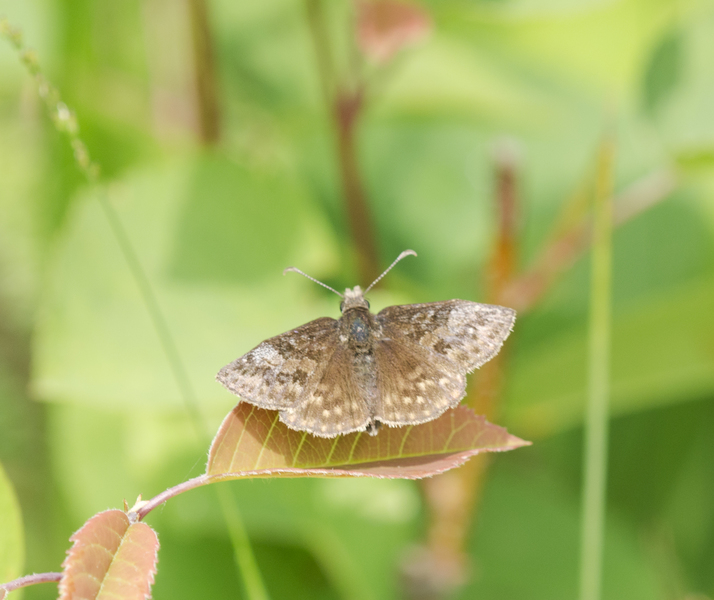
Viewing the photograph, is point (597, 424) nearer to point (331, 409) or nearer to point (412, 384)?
point (412, 384)

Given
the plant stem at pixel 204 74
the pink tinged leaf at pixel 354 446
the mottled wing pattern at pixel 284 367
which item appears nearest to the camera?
the pink tinged leaf at pixel 354 446

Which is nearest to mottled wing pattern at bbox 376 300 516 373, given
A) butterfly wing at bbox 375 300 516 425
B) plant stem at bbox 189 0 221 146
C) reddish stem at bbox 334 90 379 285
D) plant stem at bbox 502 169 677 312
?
butterfly wing at bbox 375 300 516 425

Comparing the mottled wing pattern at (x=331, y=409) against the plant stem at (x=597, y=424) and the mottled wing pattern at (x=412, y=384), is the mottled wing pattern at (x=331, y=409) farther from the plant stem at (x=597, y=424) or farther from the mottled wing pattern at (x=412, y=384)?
the plant stem at (x=597, y=424)

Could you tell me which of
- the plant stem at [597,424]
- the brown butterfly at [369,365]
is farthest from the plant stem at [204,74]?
the plant stem at [597,424]

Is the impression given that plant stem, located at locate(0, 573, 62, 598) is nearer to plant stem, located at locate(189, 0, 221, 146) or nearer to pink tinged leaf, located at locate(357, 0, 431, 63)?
pink tinged leaf, located at locate(357, 0, 431, 63)

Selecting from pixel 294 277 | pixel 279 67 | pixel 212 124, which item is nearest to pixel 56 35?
pixel 212 124

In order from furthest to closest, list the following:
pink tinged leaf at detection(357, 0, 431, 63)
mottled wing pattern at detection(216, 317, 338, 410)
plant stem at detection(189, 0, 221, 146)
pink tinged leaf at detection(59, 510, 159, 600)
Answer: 1. plant stem at detection(189, 0, 221, 146)
2. pink tinged leaf at detection(357, 0, 431, 63)
3. mottled wing pattern at detection(216, 317, 338, 410)
4. pink tinged leaf at detection(59, 510, 159, 600)
